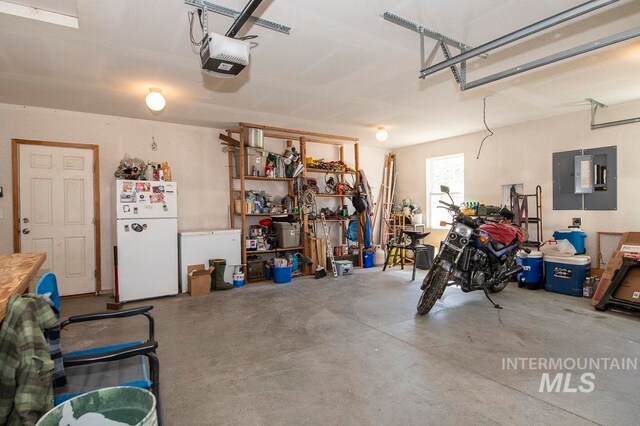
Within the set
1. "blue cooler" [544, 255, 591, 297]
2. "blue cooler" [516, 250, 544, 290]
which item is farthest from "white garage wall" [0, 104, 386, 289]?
"blue cooler" [544, 255, 591, 297]

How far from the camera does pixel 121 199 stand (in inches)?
175

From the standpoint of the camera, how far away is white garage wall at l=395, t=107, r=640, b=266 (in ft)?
15.3

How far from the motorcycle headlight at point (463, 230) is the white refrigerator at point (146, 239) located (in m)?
3.84

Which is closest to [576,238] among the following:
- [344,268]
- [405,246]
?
[405,246]

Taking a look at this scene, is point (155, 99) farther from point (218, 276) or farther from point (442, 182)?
point (442, 182)

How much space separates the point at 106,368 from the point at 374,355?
1.92 meters

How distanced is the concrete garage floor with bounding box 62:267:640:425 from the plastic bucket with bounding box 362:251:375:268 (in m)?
2.16

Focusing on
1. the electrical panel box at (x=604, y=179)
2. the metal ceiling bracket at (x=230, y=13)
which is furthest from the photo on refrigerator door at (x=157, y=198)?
the electrical panel box at (x=604, y=179)

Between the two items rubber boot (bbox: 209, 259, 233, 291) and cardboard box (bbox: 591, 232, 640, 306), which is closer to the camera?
cardboard box (bbox: 591, 232, 640, 306)

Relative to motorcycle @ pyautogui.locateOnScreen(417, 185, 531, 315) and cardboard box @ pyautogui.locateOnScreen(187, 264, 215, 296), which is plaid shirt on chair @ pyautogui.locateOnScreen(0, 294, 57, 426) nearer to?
motorcycle @ pyautogui.locateOnScreen(417, 185, 531, 315)

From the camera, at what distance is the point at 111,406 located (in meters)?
1.18

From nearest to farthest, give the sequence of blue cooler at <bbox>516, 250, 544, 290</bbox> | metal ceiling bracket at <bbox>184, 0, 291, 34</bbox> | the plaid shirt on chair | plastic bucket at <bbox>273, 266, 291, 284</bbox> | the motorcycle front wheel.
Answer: the plaid shirt on chair, metal ceiling bracket at <bbox>184, 0, 291, 34</bbox>, the motorcycle front wheel, blue cooler at <bbox>516, 250, 544, 290</bbox>, plastic bucket at <bbox>273, 266, 291, 284</bbox>

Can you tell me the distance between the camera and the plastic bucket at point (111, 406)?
44.2 inches

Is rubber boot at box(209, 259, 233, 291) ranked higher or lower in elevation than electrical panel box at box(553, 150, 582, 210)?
lower
